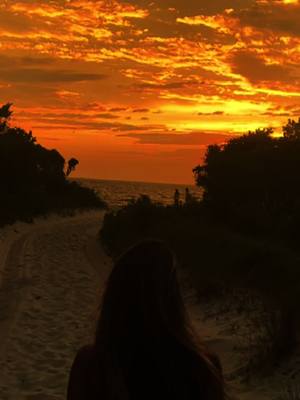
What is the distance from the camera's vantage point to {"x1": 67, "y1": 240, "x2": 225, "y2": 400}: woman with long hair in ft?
7.52

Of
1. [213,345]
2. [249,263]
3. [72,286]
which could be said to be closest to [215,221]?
[72,286]

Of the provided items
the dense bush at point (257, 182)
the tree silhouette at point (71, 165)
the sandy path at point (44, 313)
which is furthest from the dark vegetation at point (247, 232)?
the tree silhouette at point (71, 165)

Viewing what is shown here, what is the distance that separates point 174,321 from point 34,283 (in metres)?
13.6

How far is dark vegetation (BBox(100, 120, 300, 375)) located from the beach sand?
0.55 m

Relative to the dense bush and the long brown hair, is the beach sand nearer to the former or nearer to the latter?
the long brown hair

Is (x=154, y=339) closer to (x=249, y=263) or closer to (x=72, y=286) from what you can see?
(x=249, y=263)

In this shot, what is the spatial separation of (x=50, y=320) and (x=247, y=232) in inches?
340

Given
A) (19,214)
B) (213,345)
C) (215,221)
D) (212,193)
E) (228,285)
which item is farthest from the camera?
(19,214)

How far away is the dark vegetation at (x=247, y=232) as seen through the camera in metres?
9.47

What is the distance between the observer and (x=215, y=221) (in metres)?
21.3

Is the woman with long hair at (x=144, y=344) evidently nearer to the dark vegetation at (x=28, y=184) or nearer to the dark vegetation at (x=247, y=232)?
the dark vegetation at (x=247, y=232)

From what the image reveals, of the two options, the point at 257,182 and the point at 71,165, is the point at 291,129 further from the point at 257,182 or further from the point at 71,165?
the point at 71,165

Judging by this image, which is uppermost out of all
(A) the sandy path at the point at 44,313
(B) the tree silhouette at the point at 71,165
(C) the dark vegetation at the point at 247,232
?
(B) the tree silhouette at the point at 71,165

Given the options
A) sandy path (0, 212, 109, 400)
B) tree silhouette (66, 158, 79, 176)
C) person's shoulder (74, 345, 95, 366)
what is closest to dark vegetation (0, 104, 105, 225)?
tree silhouette (66, 158, 79, 176)
